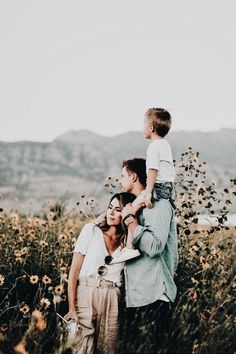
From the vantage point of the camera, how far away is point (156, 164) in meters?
3.77

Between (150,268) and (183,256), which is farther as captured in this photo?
(183,256)

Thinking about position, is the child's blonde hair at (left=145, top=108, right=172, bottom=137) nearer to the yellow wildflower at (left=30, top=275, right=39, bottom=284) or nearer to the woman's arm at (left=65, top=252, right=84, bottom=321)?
the woman's arm at (left=65, top=252, right=84, bottom=321)

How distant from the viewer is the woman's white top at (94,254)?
3.73 metres

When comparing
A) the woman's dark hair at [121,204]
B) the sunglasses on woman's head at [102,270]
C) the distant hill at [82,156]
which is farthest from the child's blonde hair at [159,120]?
the distant hill at [82,156]

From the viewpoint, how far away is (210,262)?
5.12 metres

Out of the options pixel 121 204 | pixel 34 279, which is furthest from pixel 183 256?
pixel 121 204

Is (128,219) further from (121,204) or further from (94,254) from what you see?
(94,254)

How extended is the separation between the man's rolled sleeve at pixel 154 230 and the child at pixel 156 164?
5 cm

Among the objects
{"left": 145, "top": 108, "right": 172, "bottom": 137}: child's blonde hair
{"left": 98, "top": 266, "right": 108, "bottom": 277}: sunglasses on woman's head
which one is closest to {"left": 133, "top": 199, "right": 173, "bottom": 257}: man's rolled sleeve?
{"left": 98, "top": 266, "right": 108, "bottom": 277}: sunglasses on woman's head

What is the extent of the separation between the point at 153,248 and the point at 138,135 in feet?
72.7

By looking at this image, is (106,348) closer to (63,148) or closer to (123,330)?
(123,330)

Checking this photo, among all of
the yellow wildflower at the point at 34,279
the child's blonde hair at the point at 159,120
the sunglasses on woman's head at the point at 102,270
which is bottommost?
the yellow wildflower at the point at 34,279

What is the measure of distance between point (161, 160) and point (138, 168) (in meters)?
0.17

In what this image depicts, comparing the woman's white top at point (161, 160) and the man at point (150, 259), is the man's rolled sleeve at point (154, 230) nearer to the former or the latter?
the man at point (150, 259)
